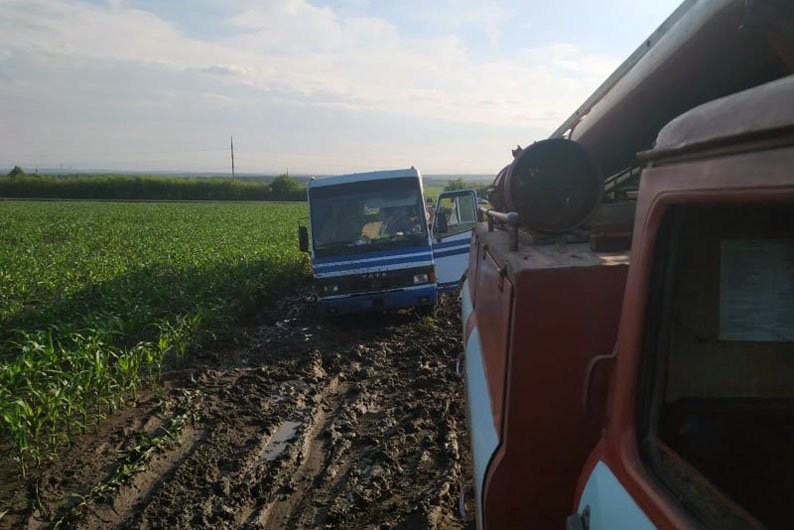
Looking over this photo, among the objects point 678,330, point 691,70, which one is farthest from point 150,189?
point 678,330

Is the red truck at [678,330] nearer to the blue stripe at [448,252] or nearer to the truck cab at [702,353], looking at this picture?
the truck cab at [702,353]

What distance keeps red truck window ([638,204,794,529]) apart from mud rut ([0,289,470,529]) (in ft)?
8.37

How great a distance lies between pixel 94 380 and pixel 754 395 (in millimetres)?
5476

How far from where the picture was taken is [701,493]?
4.05 feet

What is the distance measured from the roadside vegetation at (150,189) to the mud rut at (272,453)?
62.2 metres

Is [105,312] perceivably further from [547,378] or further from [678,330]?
[678,330]

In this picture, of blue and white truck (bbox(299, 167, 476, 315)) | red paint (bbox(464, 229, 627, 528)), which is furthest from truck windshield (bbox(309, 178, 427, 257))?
red paint (bbox(464, 229, 627, 528))

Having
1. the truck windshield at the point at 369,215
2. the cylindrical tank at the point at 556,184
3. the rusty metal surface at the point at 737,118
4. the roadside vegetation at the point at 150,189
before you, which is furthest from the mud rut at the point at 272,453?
Answer: the roadside vegetation at the point at 150,189

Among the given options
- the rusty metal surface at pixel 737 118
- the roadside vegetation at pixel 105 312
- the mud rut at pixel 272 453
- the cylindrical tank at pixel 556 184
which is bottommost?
the mud rut at pixel 272 453

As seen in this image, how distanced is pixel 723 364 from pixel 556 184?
1.23m

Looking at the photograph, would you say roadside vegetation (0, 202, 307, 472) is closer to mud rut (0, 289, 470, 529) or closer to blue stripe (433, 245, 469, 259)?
mud rut (0, 289, 470, 529)

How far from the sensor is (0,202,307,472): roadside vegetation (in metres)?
5.05

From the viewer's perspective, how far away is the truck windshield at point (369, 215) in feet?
31.2

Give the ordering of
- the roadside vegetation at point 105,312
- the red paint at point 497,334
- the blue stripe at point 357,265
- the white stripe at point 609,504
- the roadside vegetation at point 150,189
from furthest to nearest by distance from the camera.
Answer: the roadside vegetation at point 150,189 → the blue stripe at point 357,265 → the roadside vegetation at point 105,312 → the red paint at point 497,334 → the white stripe at point 609,504
